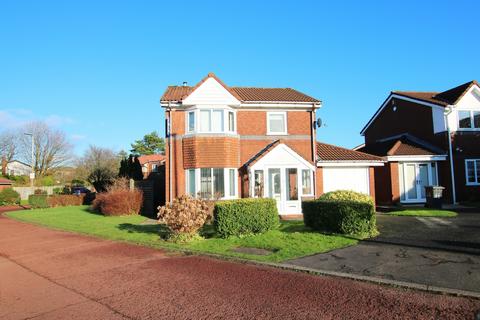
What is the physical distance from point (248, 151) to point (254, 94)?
3855 millimetres

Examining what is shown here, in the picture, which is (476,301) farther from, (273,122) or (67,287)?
(273,122)

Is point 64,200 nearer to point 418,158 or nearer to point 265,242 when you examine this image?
point 265,242

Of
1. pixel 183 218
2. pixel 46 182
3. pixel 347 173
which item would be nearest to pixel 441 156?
pixel 347 173

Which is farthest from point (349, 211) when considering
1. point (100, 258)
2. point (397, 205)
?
point (397, 205)

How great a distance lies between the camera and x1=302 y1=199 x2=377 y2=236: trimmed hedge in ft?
39.0

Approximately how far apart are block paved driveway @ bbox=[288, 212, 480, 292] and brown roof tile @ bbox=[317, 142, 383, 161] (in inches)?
314

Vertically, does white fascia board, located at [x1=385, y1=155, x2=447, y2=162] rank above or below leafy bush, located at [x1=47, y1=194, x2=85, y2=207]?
above

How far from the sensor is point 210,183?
1917 cm

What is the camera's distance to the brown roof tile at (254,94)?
1981 centimetres

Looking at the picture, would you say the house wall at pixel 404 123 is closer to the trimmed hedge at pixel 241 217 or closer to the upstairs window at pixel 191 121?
the upstairs window at pixel 191 121

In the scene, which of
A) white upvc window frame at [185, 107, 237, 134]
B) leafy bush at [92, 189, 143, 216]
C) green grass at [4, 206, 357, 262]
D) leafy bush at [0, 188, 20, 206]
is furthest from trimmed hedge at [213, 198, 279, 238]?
leafy bush at [0, 188, 20, 206]

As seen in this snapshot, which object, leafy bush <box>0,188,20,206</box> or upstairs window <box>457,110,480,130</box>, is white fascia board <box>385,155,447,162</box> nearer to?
upstairs window <box>457,110,480,130</box>

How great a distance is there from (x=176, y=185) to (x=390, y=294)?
14.9 metres

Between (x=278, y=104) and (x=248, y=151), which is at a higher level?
(x=278, y=104)
